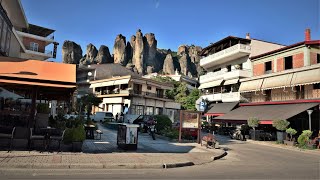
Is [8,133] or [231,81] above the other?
[231,81]

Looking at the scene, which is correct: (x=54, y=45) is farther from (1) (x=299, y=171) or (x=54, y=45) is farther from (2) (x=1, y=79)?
(1) (x=299, y=171)

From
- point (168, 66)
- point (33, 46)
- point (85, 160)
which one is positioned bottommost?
point (85, 160)

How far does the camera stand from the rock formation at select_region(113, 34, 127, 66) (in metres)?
115

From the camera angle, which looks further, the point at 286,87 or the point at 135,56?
the point at 135,56

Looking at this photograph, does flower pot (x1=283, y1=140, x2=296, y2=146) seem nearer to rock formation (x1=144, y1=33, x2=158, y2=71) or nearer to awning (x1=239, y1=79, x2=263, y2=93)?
awning (x1=239, y1=79, x2=263, y2=93)

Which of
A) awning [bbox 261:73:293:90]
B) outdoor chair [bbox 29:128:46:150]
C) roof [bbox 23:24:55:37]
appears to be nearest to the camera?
outdoor chair [bbox 29:128:46:150]

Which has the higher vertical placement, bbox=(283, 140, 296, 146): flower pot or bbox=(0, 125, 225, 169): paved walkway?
bbox=(0, 125, 225, 169): paved walkway

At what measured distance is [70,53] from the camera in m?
108

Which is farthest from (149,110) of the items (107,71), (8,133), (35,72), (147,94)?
(8,133)

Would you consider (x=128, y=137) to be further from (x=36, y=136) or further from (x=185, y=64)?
(x=185, y=64)

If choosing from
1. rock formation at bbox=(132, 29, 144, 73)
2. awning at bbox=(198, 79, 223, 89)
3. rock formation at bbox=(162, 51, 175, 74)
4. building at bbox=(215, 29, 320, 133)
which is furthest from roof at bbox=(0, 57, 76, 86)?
rock formation at bbox=(162, 51, 175, 74)

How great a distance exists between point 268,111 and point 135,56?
8920 centimetres

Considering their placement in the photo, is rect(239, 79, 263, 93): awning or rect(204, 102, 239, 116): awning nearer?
rect(239, 79, 263, 93): awning

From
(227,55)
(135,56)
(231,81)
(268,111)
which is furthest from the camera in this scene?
(135,56)
